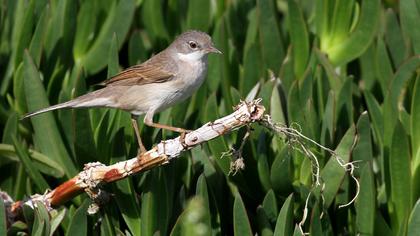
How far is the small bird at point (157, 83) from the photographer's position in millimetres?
4871

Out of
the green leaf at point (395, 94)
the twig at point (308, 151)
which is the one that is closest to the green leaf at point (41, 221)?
the twig at point (308, 151)

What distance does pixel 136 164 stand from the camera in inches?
165

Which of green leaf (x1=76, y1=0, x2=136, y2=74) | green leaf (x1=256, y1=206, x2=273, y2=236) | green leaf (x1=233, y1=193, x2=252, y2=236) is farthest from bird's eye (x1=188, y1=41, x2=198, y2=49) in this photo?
green leaf (x1=233, y1=193, x2=252, y2=236)

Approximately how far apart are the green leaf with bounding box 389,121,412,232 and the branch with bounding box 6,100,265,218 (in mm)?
882

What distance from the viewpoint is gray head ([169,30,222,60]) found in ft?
17.5

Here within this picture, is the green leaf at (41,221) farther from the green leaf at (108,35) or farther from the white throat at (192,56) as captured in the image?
the green leaf at (108,35)

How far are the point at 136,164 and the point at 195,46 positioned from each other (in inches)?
54.9

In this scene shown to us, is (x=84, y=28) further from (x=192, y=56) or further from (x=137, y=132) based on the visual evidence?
(x=137, y=132)

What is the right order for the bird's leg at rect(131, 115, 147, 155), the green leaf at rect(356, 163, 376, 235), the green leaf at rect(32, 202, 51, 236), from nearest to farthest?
the green leaf at rect(32, 202, 51, 236)
the green leaf at rect(356, 163, 376, 235)
the bird's leg at rect(131, 115, 147, 155)

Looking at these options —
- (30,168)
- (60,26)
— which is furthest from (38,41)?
(30,168)

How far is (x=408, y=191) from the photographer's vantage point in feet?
15.0

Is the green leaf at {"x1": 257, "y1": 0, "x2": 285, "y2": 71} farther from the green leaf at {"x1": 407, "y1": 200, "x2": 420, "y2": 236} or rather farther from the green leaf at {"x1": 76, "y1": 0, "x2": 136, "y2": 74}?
the green leaf at {"x1": 407, "y1": 200, "x2": 420, "y2": 236}

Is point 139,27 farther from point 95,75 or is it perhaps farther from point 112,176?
point 112,176

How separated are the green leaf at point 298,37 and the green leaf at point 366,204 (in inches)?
64.5
